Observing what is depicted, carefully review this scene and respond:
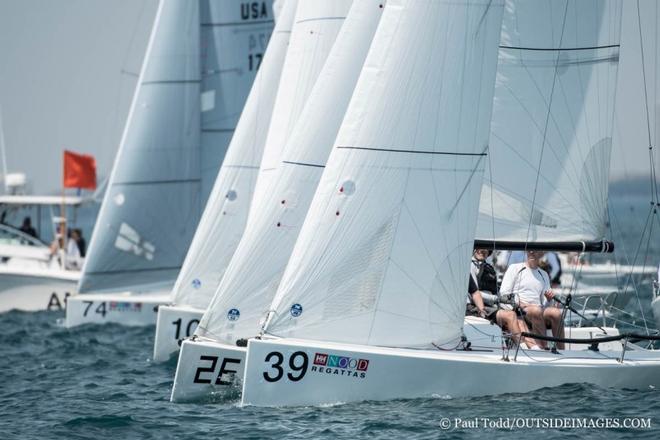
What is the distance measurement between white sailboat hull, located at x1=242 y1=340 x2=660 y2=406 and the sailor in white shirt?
834mm

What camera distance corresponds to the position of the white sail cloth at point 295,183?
13789 millimetres

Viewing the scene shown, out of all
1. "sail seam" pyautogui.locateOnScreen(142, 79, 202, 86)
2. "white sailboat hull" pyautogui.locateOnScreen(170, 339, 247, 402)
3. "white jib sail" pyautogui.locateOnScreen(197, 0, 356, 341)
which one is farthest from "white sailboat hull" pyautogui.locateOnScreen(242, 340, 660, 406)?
"sail seam" pyautogui.locateOnScreen(142, 79, 202, 86)

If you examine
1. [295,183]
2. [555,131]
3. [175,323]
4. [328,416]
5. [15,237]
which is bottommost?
[328,416]

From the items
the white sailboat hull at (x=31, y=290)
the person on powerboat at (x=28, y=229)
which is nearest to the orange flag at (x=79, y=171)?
the person on powerboat at (x=28, y=229)

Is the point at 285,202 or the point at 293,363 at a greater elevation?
the point at 285,202

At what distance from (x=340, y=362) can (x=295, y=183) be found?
3.00 metres

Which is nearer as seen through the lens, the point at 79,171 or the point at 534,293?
the point at 534,293

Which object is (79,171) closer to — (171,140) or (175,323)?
(171,140)

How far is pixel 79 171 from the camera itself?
2692 centimetres

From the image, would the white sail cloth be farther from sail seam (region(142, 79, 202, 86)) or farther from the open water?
sail seam (region(142, 79, 202, 86))

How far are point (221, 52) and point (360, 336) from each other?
1136cm

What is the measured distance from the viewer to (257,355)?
1185cm

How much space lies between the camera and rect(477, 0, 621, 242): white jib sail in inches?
565

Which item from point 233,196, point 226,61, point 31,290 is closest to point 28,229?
point 31,290
